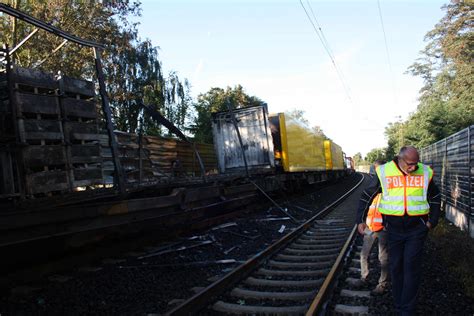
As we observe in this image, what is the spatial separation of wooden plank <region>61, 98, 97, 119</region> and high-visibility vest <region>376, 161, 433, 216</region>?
4.10m

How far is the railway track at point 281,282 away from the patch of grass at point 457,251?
1.50 metres

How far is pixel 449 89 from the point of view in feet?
131

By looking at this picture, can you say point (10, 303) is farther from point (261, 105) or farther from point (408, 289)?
point (261, 105)

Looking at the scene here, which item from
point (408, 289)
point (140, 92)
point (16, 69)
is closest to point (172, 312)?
point (408, 289)

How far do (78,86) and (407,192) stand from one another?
4.49m

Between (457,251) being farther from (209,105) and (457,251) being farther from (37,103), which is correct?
(209,105)

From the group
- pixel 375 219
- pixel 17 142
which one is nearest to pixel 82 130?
pixel 17 142

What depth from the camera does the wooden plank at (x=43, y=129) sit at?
14.9 feet

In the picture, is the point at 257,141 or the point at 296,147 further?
the point at 296,147

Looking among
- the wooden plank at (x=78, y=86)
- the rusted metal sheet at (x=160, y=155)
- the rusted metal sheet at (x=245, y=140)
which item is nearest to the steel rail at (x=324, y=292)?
the wooden plank at (x=78, y=86)

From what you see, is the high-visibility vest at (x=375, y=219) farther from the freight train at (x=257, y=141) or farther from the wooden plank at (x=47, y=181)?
the freight train at (x=257, y=141)

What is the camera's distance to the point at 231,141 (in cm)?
1369

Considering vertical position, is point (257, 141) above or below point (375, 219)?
above

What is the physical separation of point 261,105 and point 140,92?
45.6 ft
